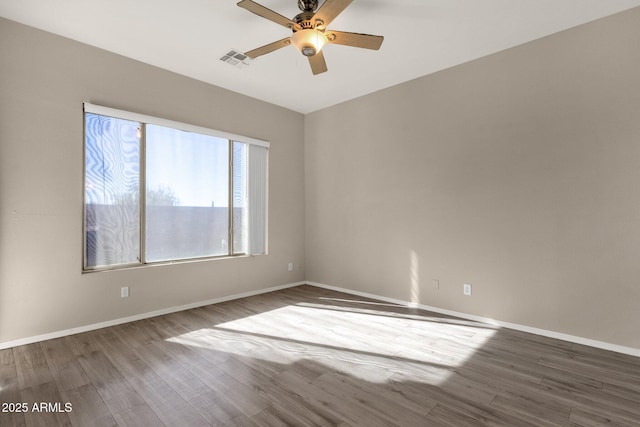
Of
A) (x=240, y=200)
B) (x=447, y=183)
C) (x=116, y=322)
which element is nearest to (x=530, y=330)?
(x=447, y=183)

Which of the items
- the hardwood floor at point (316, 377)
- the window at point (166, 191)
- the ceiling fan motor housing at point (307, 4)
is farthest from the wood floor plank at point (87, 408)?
the ceiling fan motor housing at point (307, 4)

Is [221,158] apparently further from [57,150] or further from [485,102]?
[485,102]

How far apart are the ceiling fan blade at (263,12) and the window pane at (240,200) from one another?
2364 mm

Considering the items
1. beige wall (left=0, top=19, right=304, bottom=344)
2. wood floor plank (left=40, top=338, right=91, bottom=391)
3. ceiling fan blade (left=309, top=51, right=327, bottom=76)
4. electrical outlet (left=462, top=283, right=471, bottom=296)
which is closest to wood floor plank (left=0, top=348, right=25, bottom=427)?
wood floor plank (left=40, top=338, right=91, bottom=391)

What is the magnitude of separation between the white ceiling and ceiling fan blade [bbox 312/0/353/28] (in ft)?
1.44

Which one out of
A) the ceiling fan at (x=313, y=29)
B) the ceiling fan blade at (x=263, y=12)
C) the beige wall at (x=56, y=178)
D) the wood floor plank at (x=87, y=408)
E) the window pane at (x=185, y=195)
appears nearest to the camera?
the wood floor plank at (x=87, y=408)

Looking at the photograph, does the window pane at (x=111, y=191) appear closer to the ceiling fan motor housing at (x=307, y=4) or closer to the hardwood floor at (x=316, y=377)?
the hardwood floor at (x=316, y=377)

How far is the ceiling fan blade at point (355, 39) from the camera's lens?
2.45 meters

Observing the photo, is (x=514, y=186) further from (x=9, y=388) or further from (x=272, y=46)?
(x=9, y=388)

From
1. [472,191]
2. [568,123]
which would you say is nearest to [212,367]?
[472,191]

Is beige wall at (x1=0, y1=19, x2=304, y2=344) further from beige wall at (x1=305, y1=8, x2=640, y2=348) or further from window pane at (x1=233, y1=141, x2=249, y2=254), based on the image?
Answer: beige wall at (x1=305, y1=8, x2=640, y2=348)

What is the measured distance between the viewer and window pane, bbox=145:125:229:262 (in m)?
3.68

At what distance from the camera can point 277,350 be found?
270cm

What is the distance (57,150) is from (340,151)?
3411 mm
